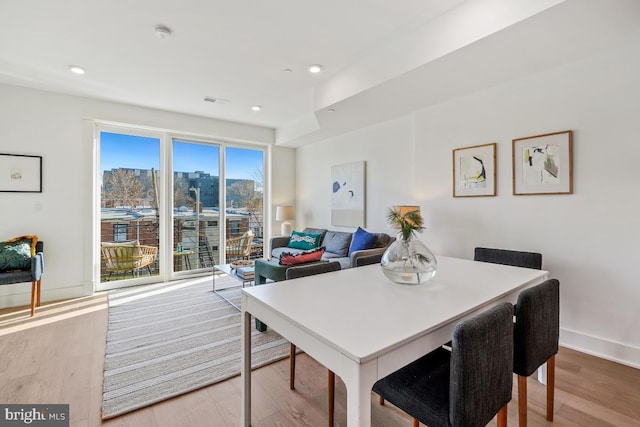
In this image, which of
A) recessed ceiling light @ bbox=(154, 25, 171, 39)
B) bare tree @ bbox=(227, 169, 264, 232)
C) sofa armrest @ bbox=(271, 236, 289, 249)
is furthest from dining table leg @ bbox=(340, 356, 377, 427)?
bare tree @ bbox=(227, 169, 264, 232)

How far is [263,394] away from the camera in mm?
1941

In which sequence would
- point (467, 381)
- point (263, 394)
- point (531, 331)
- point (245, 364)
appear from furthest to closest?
point (263, 394), point (245, 364), point (531, 331), point (467, 381)

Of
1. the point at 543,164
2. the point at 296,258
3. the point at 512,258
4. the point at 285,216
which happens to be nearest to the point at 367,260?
the point at 296,258

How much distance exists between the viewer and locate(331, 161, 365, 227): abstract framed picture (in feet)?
15.0

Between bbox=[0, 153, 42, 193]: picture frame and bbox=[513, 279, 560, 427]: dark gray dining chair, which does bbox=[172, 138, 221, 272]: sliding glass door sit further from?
bbox=[513, 279, 560, 427]: dark gray dining chair

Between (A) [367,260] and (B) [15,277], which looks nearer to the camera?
(A) [367,260]

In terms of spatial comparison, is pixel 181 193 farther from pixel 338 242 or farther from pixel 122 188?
pixel 338 242

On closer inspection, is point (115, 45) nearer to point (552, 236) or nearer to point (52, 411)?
point (52, 411)

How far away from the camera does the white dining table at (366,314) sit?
2.99ft

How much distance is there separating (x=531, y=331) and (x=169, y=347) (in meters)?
2.66

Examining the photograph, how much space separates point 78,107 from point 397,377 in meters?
4.90

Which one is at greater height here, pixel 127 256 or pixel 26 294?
pixel 127 256

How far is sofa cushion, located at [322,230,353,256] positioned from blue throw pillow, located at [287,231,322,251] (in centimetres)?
16

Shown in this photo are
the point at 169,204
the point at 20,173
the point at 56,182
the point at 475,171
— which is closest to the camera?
the point at 475,171
